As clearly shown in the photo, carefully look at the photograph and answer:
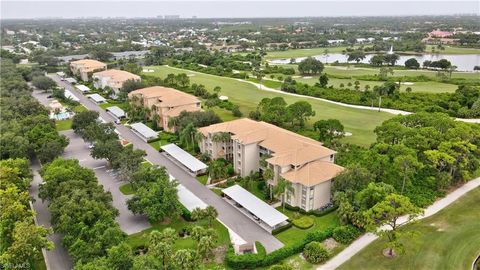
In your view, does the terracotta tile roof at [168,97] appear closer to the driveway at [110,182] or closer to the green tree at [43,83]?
the driveway at [110,182]

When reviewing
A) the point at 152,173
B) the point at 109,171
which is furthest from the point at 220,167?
the point at 109,171

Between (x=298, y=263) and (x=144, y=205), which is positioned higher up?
(x=144, y=205)

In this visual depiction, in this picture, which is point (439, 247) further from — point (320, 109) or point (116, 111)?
point (116, 111)

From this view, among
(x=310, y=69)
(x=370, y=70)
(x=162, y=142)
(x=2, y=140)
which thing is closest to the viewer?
(x=2, y=140)

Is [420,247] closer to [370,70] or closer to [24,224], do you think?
[24,224]

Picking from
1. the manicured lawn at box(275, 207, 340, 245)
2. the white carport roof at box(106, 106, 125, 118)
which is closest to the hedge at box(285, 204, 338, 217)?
the manicured lawn at box(275, 207, 340, 245)

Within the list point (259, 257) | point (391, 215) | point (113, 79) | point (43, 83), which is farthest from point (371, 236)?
point (43, 83)
